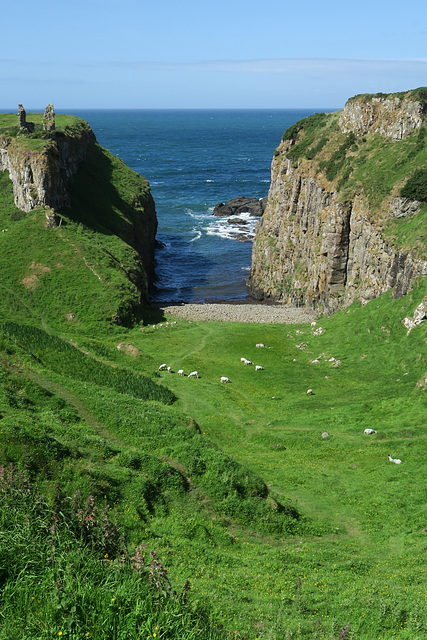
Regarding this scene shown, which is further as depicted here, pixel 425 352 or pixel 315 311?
pixel 315 311

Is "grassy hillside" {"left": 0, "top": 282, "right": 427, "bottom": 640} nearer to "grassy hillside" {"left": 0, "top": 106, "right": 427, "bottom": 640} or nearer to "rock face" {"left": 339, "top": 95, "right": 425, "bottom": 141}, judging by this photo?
"grassy hillside" {"left": 0, "top": 106, "right": 427, "bottom": 640}

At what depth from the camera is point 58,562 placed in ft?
46.1

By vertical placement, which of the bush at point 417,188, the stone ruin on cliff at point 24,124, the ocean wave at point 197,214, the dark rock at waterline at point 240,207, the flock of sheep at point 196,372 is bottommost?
the flock of sheep at point 196,372

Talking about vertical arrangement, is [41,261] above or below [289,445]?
above

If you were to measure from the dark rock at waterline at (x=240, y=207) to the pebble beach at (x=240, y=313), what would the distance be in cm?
7569

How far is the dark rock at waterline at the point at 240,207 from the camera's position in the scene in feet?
529

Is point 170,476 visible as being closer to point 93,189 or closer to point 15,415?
point 15,415

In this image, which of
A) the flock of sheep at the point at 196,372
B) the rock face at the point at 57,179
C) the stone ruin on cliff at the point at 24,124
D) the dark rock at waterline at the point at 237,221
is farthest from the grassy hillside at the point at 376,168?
the dark rock at waterline at the point at 237,221

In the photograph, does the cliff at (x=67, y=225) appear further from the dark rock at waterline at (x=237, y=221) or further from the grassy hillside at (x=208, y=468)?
the dark rock at waterline at (x=237, y=221)

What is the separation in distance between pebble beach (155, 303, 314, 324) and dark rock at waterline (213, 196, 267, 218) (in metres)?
75.7

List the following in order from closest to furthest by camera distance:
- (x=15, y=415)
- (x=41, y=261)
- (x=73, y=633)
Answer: (x=73, y=633) → (x=15, y=415) → (x=41, y=261)

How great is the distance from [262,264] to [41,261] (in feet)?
147

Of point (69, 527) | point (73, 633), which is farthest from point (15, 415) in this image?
point (73, 633)

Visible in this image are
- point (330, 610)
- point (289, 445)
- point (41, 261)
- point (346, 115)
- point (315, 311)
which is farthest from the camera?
point (346, 115)
